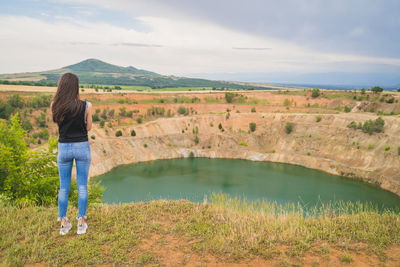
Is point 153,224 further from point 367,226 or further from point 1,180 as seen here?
point 1,180

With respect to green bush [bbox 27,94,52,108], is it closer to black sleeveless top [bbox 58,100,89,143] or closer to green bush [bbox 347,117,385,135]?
black sleeveless top [bbox 58,100,89,143]

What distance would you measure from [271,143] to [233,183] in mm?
17371

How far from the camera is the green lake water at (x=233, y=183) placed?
28.8 metres

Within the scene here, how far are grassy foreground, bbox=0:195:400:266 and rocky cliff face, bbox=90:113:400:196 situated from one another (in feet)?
101

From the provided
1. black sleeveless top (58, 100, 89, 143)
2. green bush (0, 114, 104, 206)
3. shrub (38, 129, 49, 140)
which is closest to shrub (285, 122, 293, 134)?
shrub (38, 129, 49, 140)

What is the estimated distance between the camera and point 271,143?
48.2 m

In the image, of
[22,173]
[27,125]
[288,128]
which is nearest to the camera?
[22,173]

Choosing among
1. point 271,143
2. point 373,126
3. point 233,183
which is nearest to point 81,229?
point 233,183

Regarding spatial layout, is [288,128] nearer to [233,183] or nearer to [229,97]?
[233,183]

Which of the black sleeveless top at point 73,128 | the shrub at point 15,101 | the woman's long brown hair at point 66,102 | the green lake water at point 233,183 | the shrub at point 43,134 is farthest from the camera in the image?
the shrub at point 15,101

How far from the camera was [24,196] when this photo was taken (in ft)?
28.5

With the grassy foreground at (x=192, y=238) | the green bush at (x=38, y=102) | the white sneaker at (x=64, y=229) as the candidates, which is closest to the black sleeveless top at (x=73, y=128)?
the white sneaker at (x=64, y=229)

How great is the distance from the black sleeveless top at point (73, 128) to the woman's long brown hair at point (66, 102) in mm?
75

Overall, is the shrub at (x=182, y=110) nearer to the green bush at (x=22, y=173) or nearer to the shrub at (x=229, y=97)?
the shrub at (x=229, y=97)
